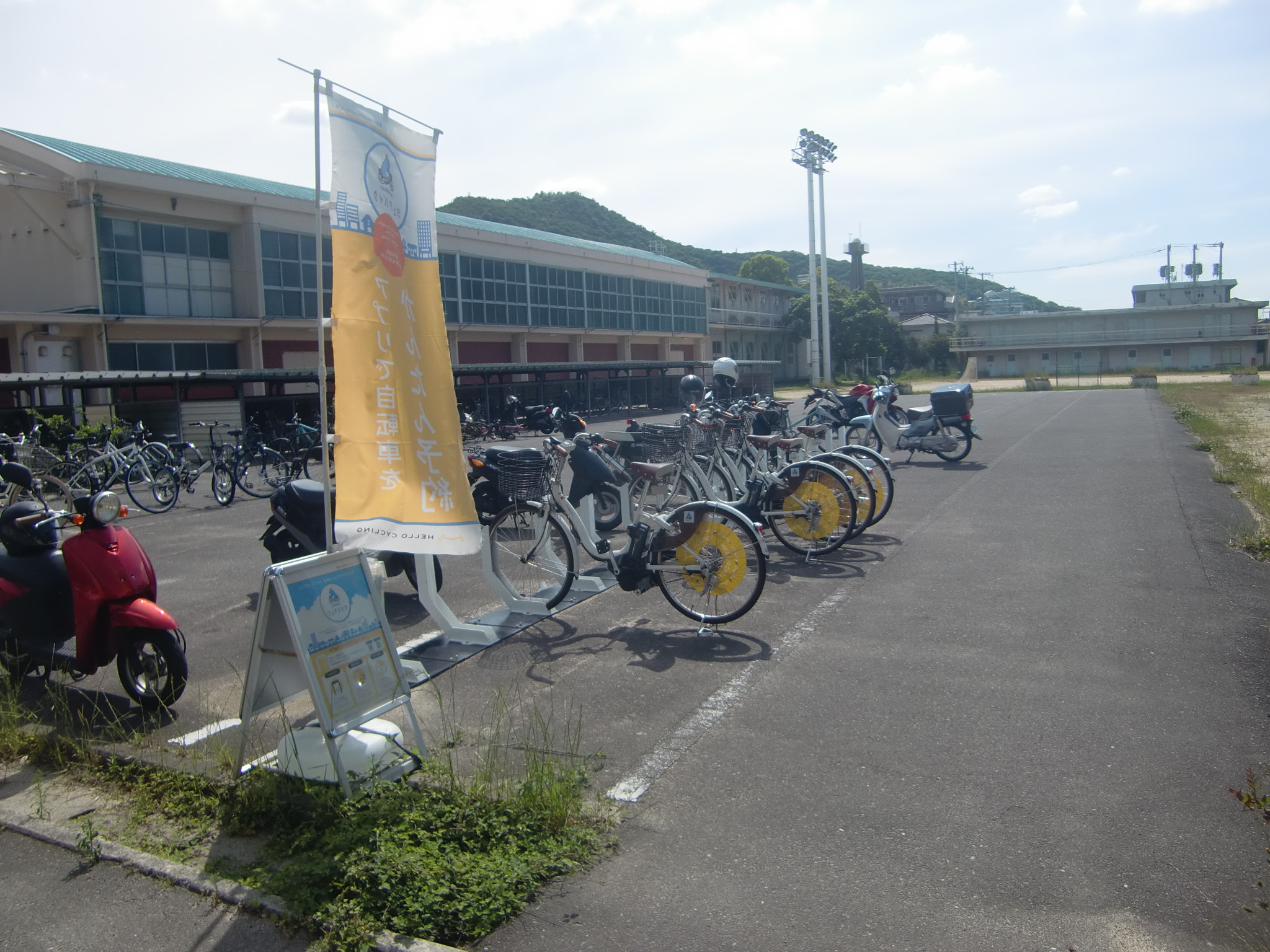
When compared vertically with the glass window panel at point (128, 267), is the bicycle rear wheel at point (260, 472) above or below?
below

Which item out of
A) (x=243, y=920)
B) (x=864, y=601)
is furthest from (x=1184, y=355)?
(x=243, y=920)

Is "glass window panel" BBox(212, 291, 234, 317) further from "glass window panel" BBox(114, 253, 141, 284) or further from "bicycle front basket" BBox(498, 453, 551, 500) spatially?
"bicycle front basket" BBox(498, 453, 551, 500)

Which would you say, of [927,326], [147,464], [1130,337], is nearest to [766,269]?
[927,326]

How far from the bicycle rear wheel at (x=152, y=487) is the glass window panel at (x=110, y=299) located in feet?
42.7

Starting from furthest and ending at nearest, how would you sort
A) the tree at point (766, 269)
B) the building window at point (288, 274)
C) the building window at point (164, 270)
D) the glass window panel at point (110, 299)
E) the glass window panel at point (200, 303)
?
the tree at point (766, 269) → the building window at point (288, 274) → the glass window panel at point (200, 303) → the building window at point (164, 270) → the glass window panel at point (110, 299)

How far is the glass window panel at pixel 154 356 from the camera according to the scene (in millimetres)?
24922

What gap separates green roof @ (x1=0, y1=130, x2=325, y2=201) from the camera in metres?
24.1

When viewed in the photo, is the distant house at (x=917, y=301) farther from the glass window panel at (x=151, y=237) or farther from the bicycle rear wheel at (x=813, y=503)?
the bicycle rear wheel at (x=813, y=503)

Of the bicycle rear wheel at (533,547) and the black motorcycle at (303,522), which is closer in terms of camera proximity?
the bicycle rear wheel at (533,547)

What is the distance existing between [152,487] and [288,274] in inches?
671

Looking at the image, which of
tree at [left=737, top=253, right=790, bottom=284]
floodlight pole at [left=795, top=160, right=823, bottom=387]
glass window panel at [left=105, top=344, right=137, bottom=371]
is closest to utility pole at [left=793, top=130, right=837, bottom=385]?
floodlight pole at [left=795, top=160, right=823, bottom=387]

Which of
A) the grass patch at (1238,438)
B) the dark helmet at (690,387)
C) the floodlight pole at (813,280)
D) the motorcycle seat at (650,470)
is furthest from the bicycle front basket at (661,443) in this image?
the floodlight pole at (813,280)

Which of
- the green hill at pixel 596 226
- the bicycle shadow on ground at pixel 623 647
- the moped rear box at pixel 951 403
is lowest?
the bicycle shadow on ground at pixel 623 647

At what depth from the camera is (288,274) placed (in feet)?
92.2
